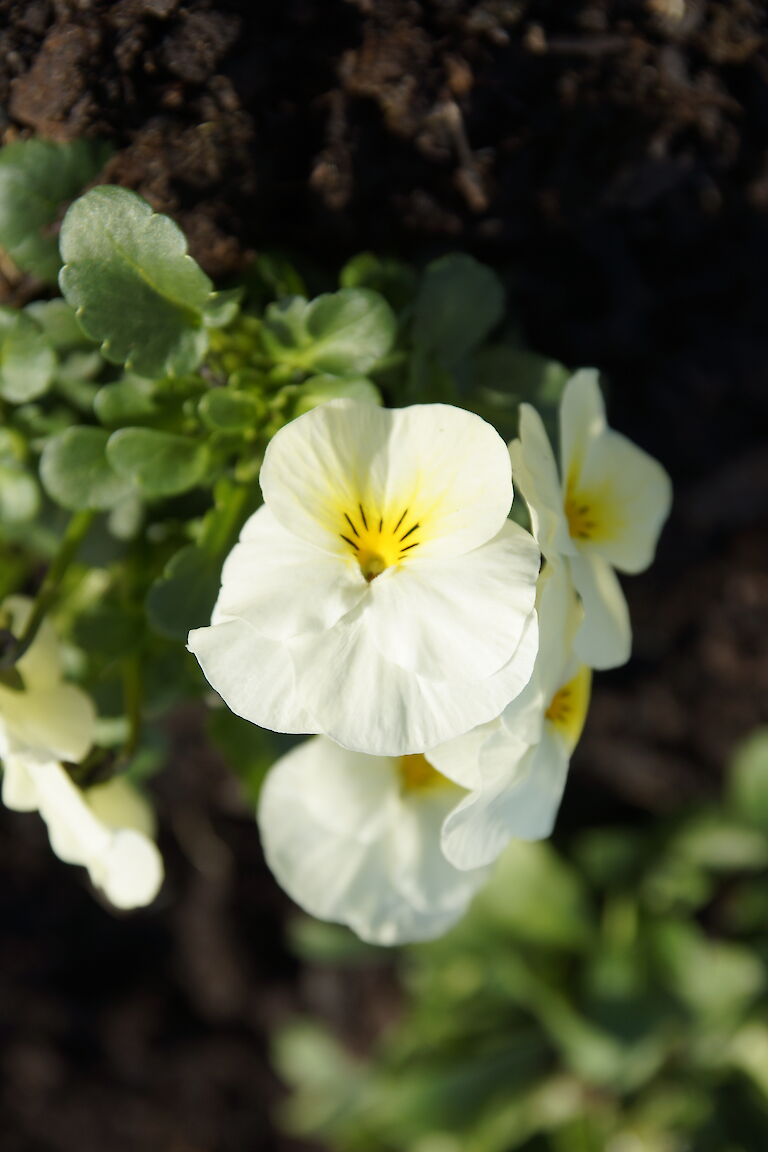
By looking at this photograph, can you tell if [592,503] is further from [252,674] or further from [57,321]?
[57,321]

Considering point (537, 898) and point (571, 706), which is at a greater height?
point (571, 706)

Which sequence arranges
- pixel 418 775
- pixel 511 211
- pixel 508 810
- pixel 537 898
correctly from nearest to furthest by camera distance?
1. pixel 508 810
2. pixel 418 775
3. pixel 511 211
4. pixel 537 898

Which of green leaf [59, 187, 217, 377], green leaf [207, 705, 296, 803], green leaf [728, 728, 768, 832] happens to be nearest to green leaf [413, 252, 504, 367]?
green leaf [59, 187, 217, 377]

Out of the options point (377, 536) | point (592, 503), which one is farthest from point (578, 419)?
point (377, 536)

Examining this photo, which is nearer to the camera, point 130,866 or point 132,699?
point 130,866

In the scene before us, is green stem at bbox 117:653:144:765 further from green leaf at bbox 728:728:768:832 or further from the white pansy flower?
green leaf at bbox 728:728:768:832

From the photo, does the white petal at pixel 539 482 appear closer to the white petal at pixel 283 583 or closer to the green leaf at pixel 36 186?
the white petal at pixel 283 583
